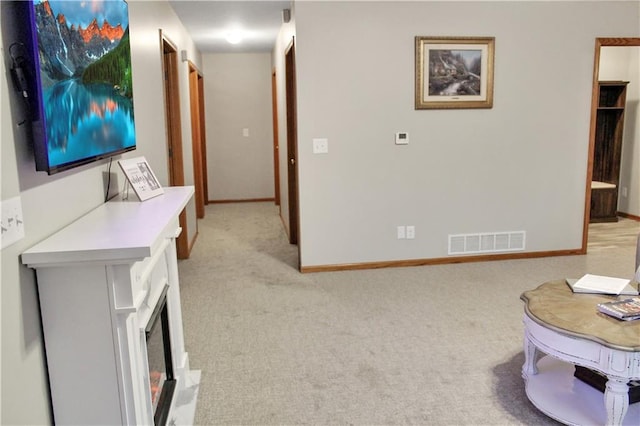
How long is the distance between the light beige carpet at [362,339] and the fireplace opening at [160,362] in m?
0.20

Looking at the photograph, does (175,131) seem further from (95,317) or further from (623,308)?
(623,308)

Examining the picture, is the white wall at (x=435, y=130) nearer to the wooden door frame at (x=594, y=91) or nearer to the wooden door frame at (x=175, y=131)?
the wooden door frame at (x=594, y=91)

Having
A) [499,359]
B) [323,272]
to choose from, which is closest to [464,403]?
[499,359]

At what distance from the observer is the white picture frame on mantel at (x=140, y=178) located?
2.13 m

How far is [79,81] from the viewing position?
168 centimetres

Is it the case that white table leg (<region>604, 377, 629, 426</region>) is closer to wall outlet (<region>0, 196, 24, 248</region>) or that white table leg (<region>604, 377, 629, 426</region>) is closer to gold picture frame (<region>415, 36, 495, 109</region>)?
wall outlet (<region>0, 196, 24, 248</region>)

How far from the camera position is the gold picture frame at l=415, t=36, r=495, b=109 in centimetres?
429

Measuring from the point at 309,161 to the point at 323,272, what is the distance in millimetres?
956

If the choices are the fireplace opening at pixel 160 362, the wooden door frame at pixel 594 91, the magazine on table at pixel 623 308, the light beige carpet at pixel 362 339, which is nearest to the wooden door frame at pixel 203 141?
the light beige carpet at pixel 362 339

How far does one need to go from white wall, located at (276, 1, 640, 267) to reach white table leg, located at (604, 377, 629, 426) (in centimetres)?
265

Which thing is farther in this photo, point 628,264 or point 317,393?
point 628,264

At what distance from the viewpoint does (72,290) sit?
1.39 meters

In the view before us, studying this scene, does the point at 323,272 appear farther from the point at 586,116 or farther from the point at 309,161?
the point at 586,116

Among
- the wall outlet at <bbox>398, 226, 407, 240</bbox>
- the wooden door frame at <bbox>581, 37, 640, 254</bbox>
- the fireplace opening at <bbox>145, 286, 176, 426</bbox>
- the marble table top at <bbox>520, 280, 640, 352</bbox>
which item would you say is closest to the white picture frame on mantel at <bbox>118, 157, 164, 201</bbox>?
the fireplace opening at <bbox>145, 286, 176, 426</bbox>
